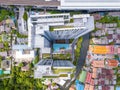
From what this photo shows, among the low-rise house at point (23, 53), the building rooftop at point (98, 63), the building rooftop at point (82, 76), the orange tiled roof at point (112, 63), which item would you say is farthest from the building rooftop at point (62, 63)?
the orange tiled roof at point (112, 63)

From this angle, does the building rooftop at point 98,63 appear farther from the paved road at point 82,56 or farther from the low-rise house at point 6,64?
the low-rise house at point 6,64

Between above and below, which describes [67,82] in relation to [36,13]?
below

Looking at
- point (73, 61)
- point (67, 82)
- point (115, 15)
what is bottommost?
point (67, 82)

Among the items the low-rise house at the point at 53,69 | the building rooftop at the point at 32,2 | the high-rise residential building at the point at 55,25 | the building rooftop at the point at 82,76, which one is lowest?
the building rooftop at the point at 82,76

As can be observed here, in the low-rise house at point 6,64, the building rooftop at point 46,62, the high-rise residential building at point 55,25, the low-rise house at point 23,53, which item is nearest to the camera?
the high-rise residential building at point 55,25

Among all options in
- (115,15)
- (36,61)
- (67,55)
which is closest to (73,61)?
(67,55)

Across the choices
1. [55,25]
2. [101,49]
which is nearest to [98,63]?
[101,49]

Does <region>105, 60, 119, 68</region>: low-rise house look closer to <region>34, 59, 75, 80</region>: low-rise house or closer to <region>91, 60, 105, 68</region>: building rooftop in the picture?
<region>91, 60, 105, 68</region>: building rooftop

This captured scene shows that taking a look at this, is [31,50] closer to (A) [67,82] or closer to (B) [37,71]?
(B) [37,71]

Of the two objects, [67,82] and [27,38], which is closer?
[27,38]

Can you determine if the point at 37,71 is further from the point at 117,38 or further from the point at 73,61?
the point at 117,38

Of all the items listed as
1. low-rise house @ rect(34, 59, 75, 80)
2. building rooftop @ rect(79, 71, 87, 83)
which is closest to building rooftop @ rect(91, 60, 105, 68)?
building rooftop @ rect(79, 71, 87, 83)
